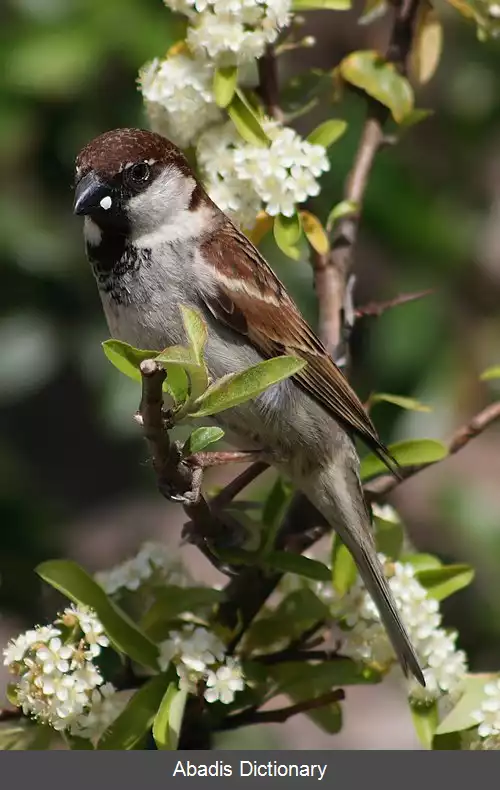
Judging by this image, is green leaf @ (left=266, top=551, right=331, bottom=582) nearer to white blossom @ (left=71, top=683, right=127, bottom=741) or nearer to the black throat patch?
white blossom @ (left=71, top=683, right=127, bottom=741)

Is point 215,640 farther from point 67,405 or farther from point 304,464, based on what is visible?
point 67,405

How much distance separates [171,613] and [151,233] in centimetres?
51

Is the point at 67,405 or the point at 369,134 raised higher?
the point at 369,134

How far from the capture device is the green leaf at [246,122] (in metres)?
1.39

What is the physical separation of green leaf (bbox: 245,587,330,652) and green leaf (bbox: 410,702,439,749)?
0.15 meters

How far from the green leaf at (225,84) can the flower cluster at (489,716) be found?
755 millimetres

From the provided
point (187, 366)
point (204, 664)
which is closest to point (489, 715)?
point (204, 664)

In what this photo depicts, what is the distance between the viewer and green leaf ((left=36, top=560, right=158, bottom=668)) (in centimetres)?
127

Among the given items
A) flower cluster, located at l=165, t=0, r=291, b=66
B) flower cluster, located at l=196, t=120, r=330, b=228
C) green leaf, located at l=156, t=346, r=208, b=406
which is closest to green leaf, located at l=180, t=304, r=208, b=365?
green leaf, located at l=156, t=346, r=208, b=406

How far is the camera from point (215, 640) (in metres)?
1.30

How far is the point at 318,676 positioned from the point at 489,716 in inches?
8.3

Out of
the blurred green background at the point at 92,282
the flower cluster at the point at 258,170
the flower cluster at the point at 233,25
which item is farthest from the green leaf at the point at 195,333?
the blurred green background at the point at 92,282

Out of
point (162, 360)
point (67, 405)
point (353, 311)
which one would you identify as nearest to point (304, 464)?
point (353, 311)

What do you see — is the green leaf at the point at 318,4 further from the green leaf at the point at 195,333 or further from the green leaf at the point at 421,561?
the green leaf at the point at 421,561
